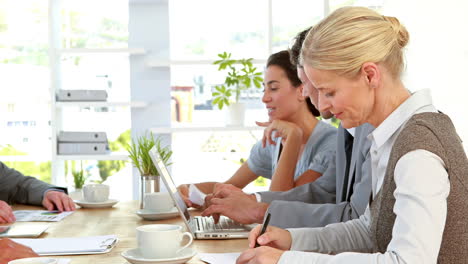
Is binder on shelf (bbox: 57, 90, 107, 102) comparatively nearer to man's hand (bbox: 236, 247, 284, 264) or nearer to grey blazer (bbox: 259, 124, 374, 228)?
grey blazer (bbox: 259, 124, 374, 228)

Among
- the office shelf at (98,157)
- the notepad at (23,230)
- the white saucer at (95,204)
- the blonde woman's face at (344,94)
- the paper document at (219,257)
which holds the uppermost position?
the blonde woman's face at (344,94)

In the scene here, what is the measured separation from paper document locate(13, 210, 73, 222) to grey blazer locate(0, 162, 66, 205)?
21cm

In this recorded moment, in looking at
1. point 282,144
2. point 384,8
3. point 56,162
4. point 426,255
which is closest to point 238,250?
point 426,255

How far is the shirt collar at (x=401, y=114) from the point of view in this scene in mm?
1390

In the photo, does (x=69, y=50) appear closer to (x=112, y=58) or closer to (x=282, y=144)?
(x=112, y=58)

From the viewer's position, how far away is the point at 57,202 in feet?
8.42

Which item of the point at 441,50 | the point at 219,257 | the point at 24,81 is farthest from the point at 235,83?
the point at 219,257

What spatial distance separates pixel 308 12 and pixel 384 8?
59 centimetres

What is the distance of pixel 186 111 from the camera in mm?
4695

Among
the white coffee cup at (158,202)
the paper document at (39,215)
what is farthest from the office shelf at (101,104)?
the white coffee cup at (158,202)

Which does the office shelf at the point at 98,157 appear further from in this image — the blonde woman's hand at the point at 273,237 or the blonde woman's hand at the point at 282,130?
the blonde woman's hand at the point at 273,237

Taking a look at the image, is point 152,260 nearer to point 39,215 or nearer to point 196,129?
point 39,215

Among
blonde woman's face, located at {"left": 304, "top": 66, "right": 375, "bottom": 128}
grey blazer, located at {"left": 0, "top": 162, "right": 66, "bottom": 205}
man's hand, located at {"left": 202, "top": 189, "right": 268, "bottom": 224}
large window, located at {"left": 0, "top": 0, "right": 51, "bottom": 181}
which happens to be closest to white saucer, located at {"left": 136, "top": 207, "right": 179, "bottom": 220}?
man's hand, located at {"left": 202, "top": 189, "right": 268, "bottom": 224}

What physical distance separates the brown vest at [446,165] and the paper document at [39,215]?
1.39m
